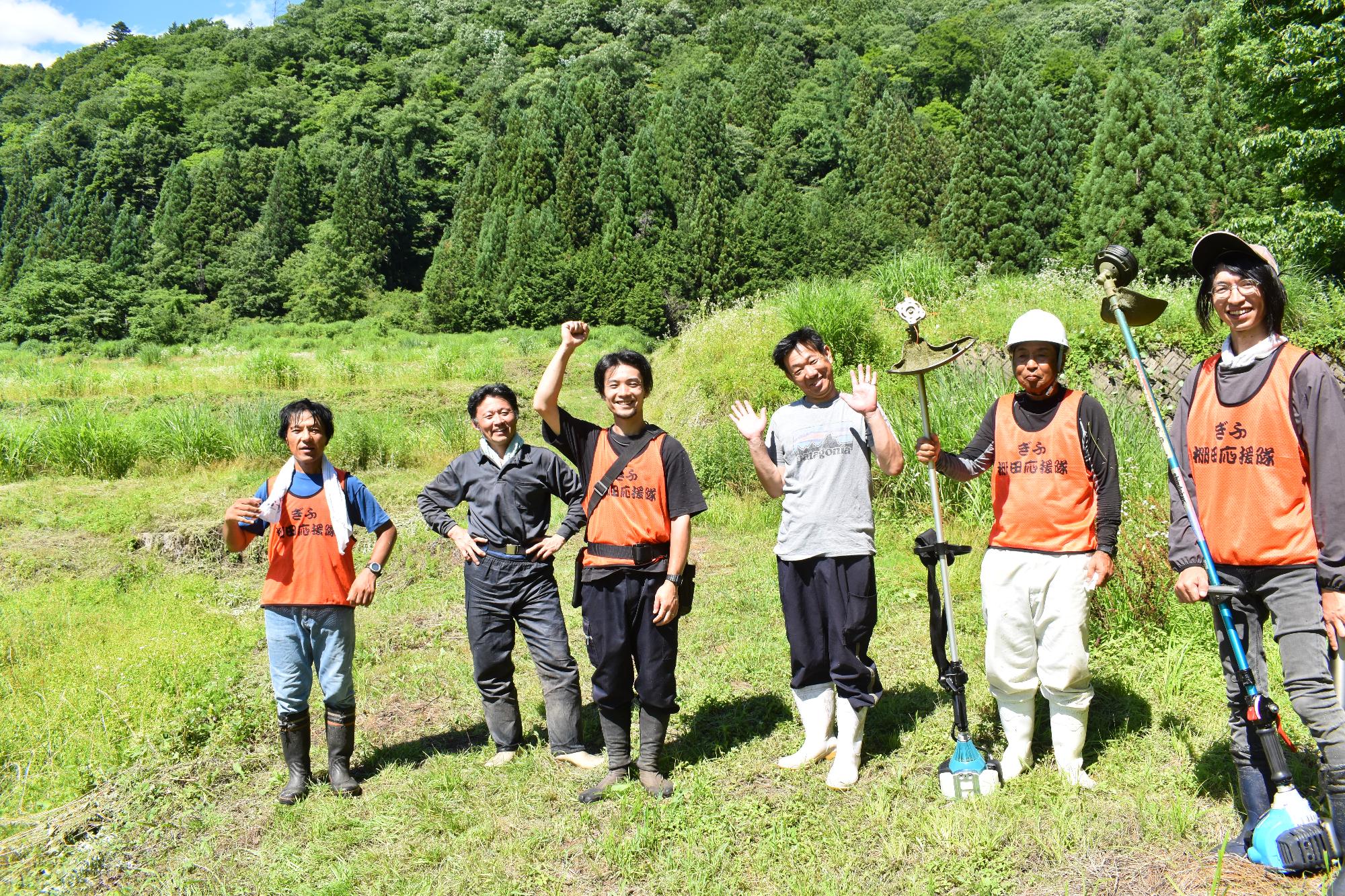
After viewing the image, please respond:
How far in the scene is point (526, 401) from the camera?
19.5 m

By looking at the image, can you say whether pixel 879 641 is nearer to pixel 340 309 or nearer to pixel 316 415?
pixel 316 415

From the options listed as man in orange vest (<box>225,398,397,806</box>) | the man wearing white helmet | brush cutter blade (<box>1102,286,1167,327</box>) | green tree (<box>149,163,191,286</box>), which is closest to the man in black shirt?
man in orange vest (<box>225,398,397,806</box>)

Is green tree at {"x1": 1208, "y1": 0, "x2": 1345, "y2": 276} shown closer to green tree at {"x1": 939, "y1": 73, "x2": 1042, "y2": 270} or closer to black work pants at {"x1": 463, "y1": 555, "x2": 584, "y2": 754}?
black work pants at {"x1": 463, "y1": 555, "x2": 584, "y2": 754}

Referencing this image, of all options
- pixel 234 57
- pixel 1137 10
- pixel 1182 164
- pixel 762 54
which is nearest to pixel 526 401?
pixel 1182 164

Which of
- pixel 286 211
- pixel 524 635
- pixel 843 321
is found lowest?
pixel 524 635

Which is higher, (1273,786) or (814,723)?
(1273,786)

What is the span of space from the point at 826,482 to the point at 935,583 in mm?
644

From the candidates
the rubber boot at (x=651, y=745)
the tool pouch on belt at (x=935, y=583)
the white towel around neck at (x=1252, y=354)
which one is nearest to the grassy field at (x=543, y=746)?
the rubber boot at (x=651, y=745)

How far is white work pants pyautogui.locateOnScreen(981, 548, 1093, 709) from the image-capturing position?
3502mm

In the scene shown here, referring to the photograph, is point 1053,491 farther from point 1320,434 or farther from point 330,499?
point 330,499

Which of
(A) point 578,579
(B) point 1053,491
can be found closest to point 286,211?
(A) point 578,579

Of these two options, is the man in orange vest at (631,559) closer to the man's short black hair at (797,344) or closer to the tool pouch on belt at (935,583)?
the man's short black hair at (797,344)

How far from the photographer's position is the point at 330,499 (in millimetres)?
4145

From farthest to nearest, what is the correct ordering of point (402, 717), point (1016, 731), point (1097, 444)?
point (402, 717) < point (1016, 731) < point (1097, 444)
